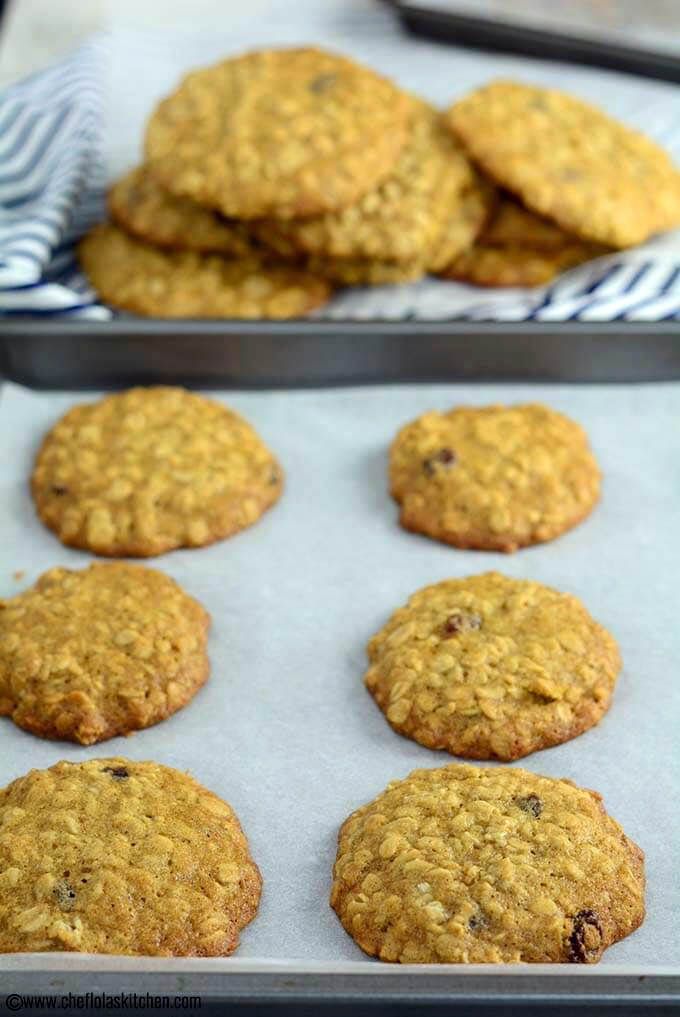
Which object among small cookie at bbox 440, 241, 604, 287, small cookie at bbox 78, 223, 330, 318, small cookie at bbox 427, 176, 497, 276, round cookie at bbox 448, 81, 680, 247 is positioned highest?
round cookie at bbox 448, 81, 680, 247

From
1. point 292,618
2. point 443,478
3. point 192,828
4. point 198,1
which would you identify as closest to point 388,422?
point 443,478

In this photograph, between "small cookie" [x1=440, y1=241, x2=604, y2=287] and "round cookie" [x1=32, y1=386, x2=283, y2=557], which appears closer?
"round cookie" [x1=32, y1=386, x2=283, y2=557]

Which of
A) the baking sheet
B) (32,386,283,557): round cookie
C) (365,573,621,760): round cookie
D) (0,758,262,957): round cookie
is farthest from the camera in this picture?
(32,386,283,557): round cookie

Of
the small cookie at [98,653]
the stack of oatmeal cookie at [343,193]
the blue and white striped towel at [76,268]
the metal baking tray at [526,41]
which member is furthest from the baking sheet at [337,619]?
the metal baking tray at [526,41]

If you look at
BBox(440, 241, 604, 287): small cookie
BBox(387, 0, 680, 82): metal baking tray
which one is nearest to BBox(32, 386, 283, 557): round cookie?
BBox(440, 241, 604, 287): small cookie

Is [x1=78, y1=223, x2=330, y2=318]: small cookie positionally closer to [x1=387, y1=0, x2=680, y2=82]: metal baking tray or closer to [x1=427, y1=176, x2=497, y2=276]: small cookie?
[x1=427, y1=176, x2=497, y2=276]: small cookie
